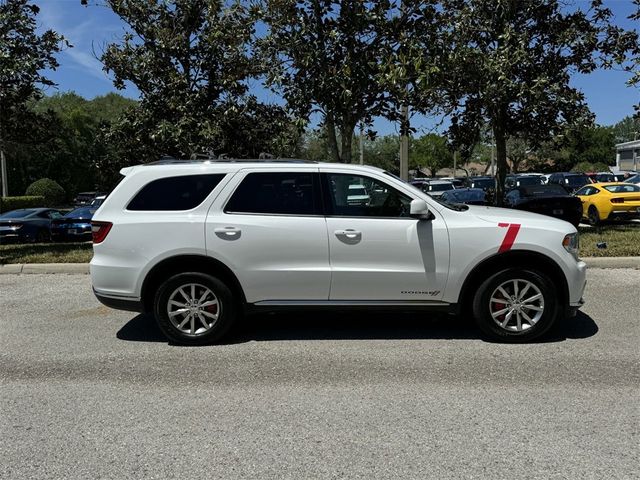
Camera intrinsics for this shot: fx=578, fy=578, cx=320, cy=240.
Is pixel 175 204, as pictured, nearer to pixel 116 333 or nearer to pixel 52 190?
pixel 116 333

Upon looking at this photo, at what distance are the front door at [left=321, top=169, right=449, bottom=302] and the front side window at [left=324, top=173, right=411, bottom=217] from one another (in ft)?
0.18

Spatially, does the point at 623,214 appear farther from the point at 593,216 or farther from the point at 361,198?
the point at 361,198

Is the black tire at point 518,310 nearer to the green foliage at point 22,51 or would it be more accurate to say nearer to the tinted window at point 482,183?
the green foliage at point 22,51

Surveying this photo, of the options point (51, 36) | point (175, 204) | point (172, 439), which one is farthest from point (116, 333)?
point (51, 36)

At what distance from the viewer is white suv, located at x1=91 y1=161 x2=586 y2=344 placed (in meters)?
5.51

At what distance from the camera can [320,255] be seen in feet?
18.1

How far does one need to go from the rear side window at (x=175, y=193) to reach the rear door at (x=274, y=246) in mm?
210

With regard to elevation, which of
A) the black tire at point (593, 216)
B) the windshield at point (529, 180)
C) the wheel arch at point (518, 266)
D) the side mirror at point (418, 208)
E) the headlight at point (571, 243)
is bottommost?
the black tire at point (593, 216)

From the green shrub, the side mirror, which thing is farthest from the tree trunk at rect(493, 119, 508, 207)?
the green shrub

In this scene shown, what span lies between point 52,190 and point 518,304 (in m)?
43.0

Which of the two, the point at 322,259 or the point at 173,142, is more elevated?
the point at 173,142

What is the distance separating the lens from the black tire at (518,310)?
5.51m

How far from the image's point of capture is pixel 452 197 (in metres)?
17.4

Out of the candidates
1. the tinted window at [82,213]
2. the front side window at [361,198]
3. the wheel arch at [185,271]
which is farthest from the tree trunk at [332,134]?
the tinted window at [82,213]
